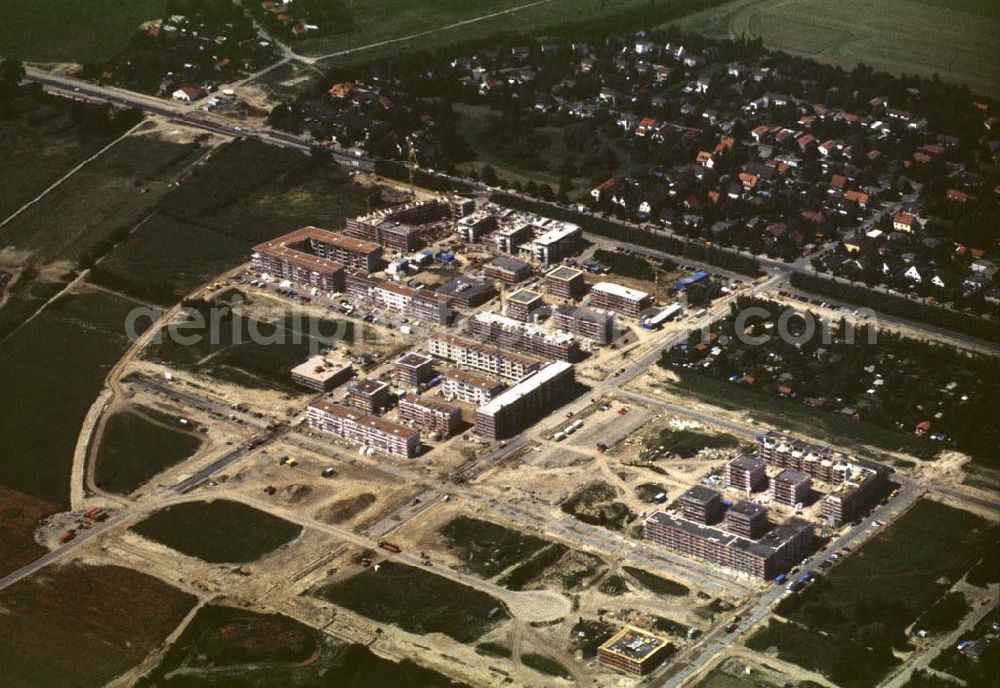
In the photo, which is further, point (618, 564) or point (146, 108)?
point (146, 108)

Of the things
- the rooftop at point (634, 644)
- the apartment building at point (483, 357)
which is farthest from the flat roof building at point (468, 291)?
the rooftop at point (634, 644)

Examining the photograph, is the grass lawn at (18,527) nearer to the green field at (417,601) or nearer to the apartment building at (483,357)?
the green field at (417,601)

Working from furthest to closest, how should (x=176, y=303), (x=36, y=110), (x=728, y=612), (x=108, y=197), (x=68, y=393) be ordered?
(x=36, y=110), (x=108, y=197), (x=176, y=303), (x=68, y=393), (x=728, y=612)

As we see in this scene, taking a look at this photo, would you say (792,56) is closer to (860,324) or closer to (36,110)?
(860,324)

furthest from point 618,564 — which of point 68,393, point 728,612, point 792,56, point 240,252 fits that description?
point 792,56


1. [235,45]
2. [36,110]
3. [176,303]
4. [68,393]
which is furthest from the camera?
[235,45]
